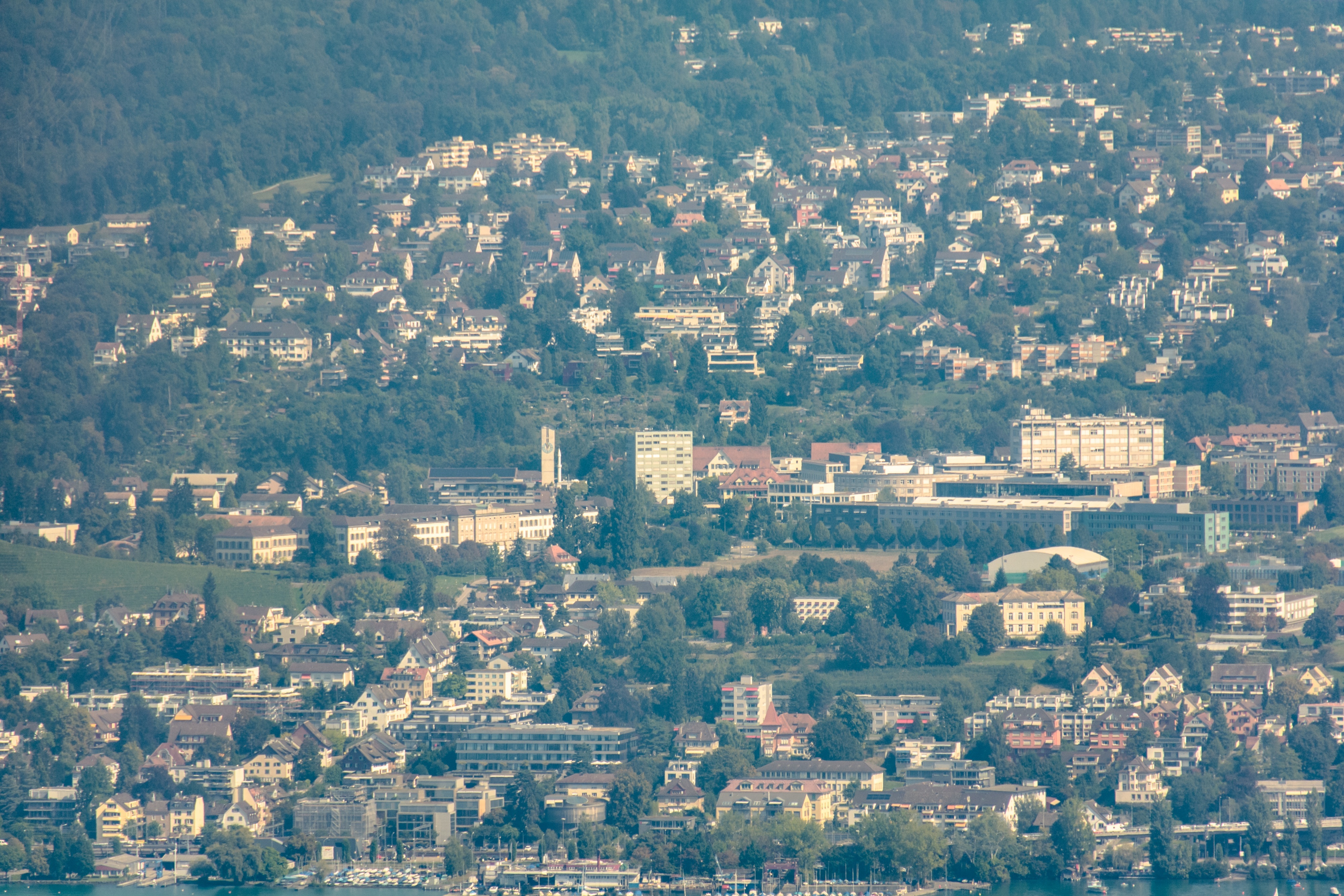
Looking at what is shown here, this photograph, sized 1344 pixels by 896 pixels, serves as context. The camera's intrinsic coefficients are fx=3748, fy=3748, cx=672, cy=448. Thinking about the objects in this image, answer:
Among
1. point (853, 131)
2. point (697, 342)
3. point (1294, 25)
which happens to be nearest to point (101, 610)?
point (697, 342)

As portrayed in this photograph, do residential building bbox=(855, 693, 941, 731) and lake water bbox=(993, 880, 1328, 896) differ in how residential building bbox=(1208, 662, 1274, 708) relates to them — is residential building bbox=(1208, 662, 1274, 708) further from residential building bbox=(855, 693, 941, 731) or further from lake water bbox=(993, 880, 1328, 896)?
lake water bbox=(993, 880, 1328, 896)

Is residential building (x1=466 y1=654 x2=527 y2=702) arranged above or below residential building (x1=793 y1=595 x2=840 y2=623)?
below

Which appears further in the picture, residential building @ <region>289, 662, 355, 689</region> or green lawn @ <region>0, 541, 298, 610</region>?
green lawn @ <region>0, 541, 298, 610</region>

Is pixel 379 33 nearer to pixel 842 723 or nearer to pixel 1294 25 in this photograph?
pixel 1294 25

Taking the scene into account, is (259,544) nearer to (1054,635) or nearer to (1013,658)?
(1013,658)

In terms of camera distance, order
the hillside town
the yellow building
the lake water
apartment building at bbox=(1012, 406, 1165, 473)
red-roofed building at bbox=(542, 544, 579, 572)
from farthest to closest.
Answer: apartment building at bbox=(1012, 406, 1165, 473), red-roofed building at bbox=(542, 544, 579, 572), the yellow building, the hillside town, the lake water

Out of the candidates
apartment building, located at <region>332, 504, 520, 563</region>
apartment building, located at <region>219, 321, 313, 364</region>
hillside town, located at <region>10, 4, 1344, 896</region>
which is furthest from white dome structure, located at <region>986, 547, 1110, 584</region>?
apartment building, located at <region>219, 321, 313, 364</region>

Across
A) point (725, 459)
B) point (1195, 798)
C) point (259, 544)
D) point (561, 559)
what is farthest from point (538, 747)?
point (725, 459)

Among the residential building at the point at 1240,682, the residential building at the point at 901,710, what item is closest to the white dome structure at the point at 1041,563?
the residential building at the point at 1240,682
